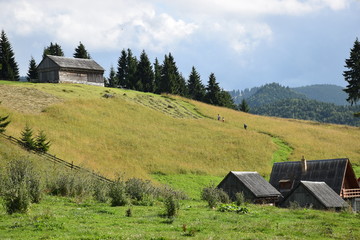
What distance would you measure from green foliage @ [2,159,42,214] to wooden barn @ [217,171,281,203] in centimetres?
2095

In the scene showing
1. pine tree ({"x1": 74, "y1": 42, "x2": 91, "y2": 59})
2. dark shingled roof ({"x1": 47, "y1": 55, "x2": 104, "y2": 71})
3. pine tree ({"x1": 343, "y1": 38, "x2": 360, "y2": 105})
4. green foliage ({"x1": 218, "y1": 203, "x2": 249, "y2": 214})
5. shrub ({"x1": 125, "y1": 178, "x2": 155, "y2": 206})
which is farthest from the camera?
pine tree ({"x1": 74, "y1": 42, "x2": 91, "y2": 59})

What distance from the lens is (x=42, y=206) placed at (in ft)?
78.1

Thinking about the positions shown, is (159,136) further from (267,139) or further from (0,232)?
(0,232)

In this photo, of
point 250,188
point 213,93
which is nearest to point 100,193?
point 250,188

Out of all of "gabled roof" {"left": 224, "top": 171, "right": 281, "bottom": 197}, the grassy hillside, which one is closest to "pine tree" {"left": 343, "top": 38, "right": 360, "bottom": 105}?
the grassy hillside

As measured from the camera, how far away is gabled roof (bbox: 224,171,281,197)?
4005cm

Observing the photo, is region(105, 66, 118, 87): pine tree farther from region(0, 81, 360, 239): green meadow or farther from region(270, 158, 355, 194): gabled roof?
region(270, 158, 355, 194): gabled roof

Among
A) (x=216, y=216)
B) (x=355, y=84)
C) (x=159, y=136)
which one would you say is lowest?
(x=216, y=216)

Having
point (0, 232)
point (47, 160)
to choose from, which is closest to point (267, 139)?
point (47, 160)

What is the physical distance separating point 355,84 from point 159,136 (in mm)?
41909

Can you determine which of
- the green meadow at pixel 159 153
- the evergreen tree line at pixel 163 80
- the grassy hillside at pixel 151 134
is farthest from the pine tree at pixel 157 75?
the grassy hillside at pixel 151 134

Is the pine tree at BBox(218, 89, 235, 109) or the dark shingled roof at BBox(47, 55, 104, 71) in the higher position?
the dark shingled roof at BBox(47, 55, 104, 71)

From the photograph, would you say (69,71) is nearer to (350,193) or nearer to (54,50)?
(54,50)

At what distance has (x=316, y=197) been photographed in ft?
121
